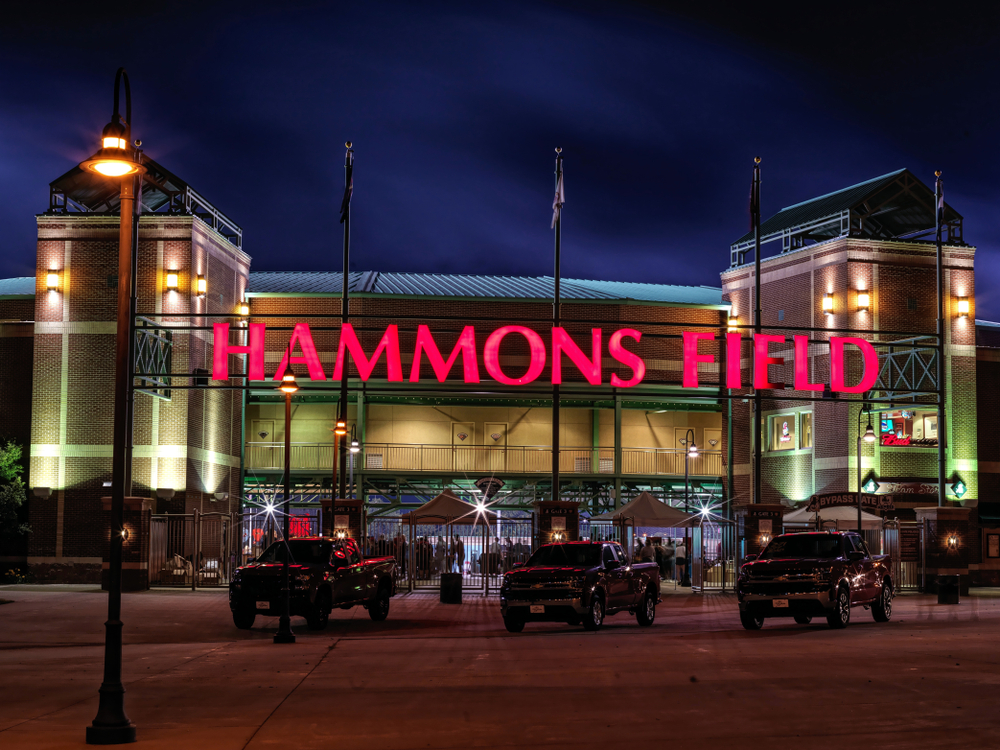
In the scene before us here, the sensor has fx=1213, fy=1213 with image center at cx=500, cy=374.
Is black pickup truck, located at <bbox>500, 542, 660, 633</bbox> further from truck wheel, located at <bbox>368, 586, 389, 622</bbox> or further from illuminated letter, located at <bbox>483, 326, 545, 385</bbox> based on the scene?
illuminated letter, located at <bbox>483, 326, 545, 385</bbox>

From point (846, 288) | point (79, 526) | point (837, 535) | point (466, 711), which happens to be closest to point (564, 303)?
point (846, 288)

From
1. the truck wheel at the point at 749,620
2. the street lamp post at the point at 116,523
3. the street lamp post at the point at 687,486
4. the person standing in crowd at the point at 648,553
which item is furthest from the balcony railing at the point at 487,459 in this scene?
the street lamp post at the point at 116,523

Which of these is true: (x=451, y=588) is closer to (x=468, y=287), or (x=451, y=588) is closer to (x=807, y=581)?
(x=807, y=581)

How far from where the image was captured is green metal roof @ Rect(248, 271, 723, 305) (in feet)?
162

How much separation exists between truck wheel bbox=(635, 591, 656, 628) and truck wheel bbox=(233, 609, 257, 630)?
294 inches

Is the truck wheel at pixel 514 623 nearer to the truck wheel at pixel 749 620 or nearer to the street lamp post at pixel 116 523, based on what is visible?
the truck wheel at pixel 749 620

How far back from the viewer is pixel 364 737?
10.9 metres

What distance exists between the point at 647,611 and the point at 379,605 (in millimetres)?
5473

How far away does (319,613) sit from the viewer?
22594mm

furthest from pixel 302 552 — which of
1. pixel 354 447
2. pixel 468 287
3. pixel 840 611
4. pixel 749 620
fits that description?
pixel 468 287

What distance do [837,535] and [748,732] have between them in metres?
13.4

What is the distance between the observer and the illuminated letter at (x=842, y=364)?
37094 mm

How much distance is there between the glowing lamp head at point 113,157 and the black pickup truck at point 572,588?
509 inches

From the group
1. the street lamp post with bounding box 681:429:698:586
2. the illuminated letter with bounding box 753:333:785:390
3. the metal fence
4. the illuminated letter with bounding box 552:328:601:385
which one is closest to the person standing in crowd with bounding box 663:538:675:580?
the street lamp post with bounding box 681:429:698:586
